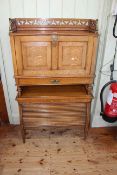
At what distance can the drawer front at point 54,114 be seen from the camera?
1.91 meters

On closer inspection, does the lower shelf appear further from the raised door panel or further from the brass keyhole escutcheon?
the brass keyhole escutcheon

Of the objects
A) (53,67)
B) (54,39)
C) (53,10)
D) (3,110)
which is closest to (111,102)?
(53,67)

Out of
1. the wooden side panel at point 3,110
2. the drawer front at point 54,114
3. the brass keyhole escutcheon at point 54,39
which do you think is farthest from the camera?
the wooden side panel at point 3,110

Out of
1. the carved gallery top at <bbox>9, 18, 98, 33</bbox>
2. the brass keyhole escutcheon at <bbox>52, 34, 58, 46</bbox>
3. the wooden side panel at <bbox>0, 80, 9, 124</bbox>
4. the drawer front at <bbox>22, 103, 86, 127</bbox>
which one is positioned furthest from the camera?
the wooden side panel at <bbox>0, 80, 9, 124</bbox>

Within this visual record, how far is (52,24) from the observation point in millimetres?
1765

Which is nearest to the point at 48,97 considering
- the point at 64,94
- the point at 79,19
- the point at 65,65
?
the point at 64,94

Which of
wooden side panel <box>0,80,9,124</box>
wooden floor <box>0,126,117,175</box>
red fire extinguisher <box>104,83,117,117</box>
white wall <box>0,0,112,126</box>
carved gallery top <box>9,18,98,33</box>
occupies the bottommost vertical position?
wooden floor <box>0,126,117,175</box>

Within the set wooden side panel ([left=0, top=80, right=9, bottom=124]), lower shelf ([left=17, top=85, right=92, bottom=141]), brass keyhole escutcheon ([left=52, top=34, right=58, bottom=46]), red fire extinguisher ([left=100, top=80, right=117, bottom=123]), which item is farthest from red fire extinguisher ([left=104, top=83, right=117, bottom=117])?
wooden side panel ([left=0, top=80, right=9, bottom=124])

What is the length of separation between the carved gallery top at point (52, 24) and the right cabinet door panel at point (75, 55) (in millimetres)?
220

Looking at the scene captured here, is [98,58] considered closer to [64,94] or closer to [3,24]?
[64,94]

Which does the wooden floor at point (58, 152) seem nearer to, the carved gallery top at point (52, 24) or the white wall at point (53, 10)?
the white wall at point (53, 10)

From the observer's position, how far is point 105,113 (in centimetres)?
210

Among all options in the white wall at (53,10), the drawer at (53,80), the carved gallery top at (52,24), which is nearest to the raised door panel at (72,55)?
the drawer at (53,80)

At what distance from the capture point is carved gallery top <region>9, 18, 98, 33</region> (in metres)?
1.72
